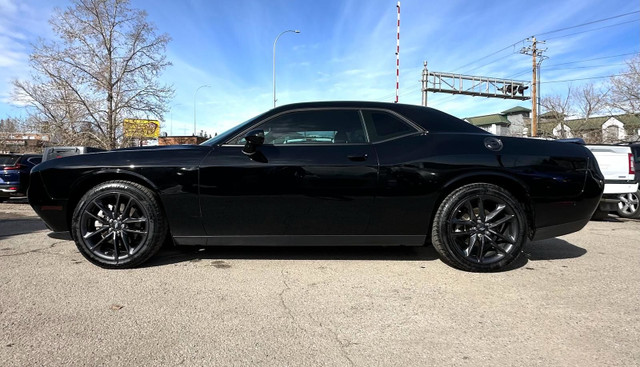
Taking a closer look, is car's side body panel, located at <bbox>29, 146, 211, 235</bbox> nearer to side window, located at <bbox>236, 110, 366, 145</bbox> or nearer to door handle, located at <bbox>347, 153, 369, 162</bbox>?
side window, located at <bbox>236, 110, 366, 145</bbox>

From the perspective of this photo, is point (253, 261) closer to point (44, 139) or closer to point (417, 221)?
point (417, 221)

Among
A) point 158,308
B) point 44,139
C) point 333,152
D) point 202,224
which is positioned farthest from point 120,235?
point 44,139

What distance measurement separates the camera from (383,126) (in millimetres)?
3582

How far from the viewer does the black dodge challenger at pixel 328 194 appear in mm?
3352

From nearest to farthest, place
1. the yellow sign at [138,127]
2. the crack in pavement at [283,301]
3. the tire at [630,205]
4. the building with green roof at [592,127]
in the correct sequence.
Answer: the crack in pavement at [283,301], the tire at [630,205], the yellow sign at [138,127], the building with green roof at [592,127]

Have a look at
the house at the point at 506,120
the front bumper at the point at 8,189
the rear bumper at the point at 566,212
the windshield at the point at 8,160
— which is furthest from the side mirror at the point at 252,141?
the house at the point at 506,120

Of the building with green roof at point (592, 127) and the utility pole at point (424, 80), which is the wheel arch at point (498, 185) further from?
the building with green roof at point (592, 127)

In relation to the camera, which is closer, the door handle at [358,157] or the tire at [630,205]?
the door handle at [358,157]

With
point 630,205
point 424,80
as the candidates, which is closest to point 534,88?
point 424,80

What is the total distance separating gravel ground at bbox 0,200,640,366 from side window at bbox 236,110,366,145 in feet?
4.01

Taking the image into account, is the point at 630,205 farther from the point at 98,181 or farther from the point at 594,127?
the point at 594,127

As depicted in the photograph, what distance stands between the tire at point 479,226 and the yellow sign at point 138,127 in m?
18.1

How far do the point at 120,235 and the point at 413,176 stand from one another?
2.79 meters

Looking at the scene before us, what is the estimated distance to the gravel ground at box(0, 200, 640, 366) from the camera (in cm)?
210
